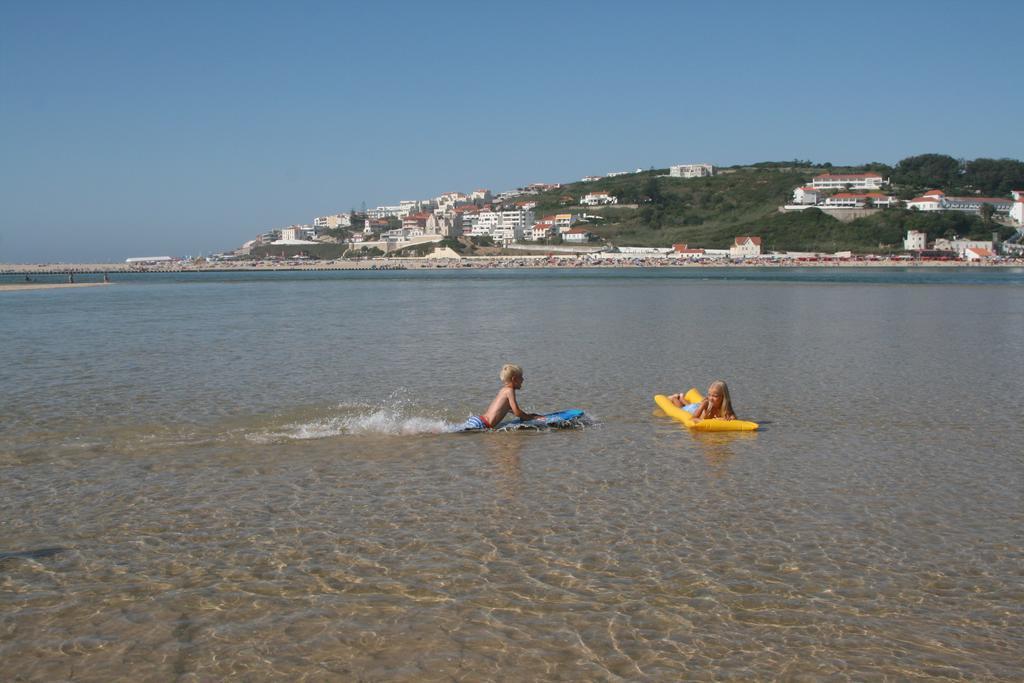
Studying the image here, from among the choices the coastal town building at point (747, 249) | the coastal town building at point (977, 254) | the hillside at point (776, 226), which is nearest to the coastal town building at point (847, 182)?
the hillside at point (776, 226)

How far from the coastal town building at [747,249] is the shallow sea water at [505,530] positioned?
434 feet

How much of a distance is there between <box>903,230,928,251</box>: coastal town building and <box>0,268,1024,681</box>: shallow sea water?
462ft

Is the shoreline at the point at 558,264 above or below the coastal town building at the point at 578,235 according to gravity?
below

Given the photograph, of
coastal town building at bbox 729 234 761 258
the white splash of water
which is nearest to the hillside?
coastal town building at bbox 729 234 761 258

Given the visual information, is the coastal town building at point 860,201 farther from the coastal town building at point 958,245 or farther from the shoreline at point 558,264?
the shoreline at point 558,264

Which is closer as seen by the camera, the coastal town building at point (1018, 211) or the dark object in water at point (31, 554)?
the dark object in water at point (31, 554)

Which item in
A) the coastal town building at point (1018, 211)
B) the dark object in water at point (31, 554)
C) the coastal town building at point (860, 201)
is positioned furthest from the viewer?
the coastal town building at point (860, 201)

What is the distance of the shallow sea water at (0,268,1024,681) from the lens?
5629mm

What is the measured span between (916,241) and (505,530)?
155056 mm

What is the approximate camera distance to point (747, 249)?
147m

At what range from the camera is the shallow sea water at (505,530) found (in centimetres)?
563

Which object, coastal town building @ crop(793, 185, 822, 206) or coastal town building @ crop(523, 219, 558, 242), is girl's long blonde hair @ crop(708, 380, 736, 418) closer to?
coastal town building @ crop(523, 219, 558, 242)

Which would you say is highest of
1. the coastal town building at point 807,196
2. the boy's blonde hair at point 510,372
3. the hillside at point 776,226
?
the coastal town building at point 807,196

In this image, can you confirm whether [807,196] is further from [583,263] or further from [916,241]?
[583,263]
